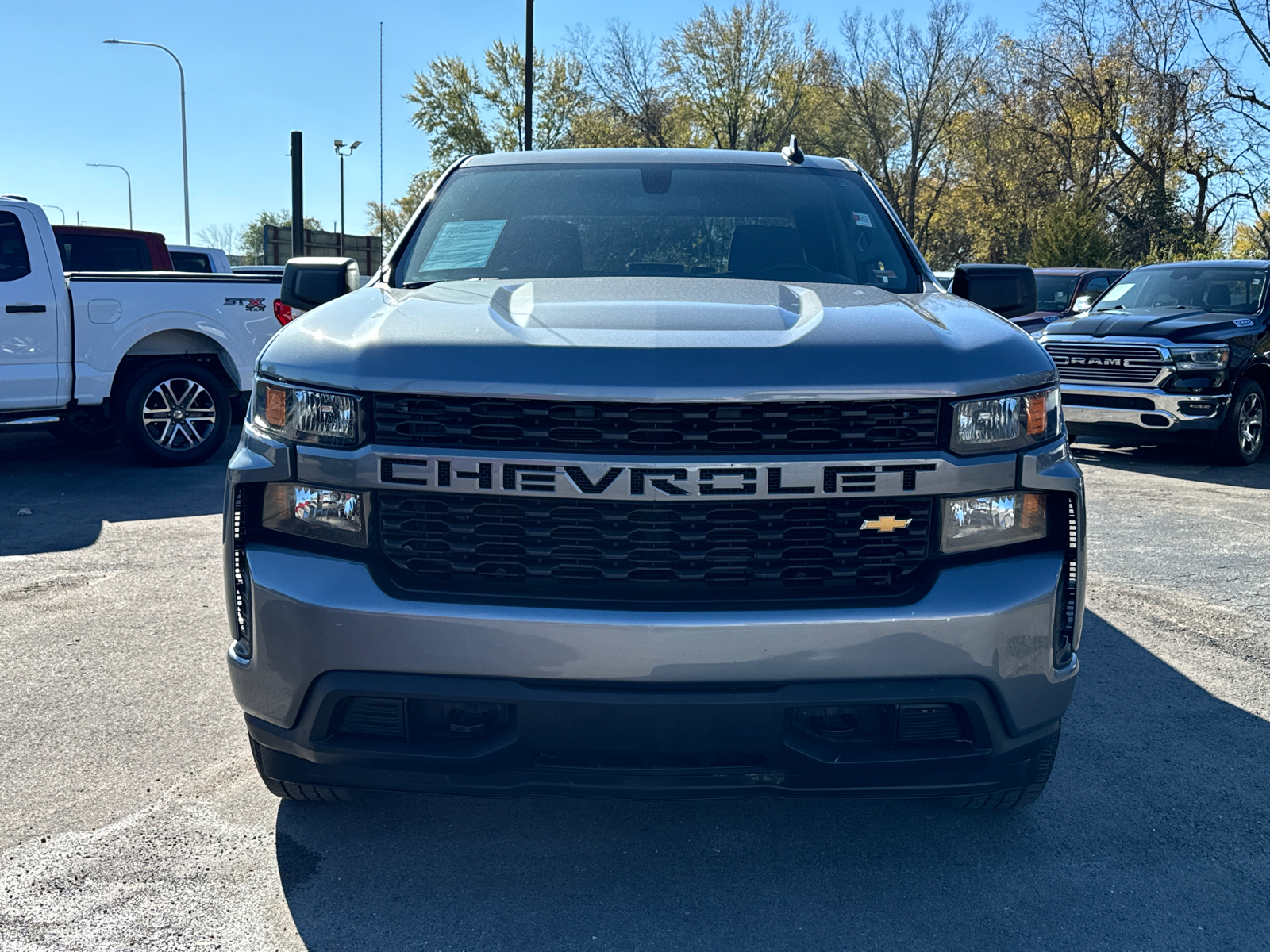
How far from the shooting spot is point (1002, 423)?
256 centimetres

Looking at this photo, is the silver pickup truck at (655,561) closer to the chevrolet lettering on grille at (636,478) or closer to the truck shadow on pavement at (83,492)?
the chevrolet lettering on grille at (636,478)

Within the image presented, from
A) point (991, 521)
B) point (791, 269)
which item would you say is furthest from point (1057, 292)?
point (991, 521)

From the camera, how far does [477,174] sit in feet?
13.7

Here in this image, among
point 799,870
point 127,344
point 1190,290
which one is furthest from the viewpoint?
point 1190,290

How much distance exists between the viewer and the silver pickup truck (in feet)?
7.89

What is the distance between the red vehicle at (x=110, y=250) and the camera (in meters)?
11.6

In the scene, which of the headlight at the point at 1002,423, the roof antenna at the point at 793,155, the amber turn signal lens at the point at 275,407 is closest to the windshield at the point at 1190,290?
the roof antenna at the point at 793,155

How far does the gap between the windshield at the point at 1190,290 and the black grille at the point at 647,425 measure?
10013 millimetres

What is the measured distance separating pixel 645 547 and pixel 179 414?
8.06 meters

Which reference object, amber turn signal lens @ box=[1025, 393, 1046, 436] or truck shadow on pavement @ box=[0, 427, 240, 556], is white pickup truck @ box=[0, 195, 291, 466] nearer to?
truck shadow on pavement @ box=[0, 427, 240, 556]

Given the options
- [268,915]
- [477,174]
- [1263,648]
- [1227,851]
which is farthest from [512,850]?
[1263,648]

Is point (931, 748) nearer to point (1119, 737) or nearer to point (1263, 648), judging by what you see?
point (1119, 737)

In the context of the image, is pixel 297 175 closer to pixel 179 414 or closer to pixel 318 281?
pixel 179 414

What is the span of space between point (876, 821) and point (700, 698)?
Answer: 1039 millimetres
